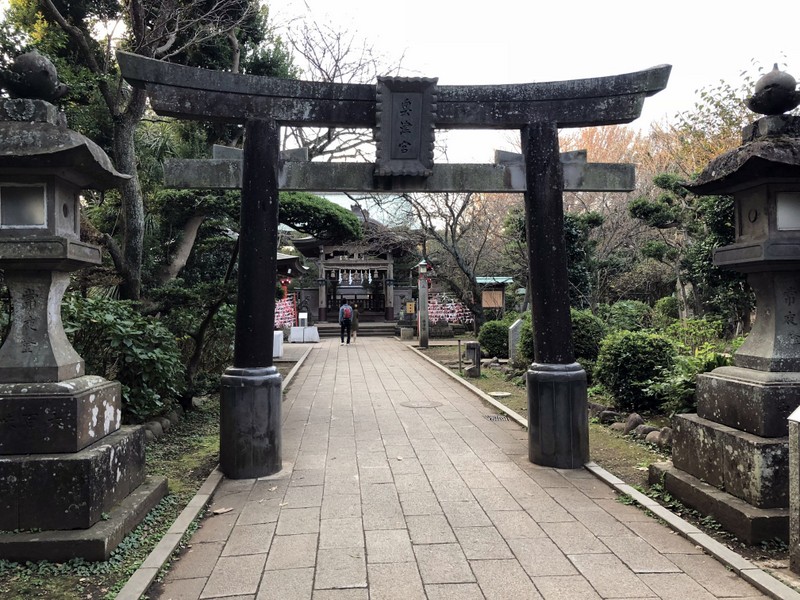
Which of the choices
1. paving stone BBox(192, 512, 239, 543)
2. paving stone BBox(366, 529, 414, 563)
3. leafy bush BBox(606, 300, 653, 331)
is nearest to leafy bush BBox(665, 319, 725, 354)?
leafy bush BBox(606, 300, 653, 331)

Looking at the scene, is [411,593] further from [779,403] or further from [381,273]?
[381,273]

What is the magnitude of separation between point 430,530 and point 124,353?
4.59 m

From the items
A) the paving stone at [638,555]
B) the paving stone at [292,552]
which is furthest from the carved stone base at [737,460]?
the paving stone at [292,552]

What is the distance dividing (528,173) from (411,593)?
4480 mm

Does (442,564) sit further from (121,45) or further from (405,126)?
(121,45)

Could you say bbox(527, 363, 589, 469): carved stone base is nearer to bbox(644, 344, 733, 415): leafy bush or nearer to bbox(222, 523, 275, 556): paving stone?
bbox(644, 344, 733, 415): leafy bush

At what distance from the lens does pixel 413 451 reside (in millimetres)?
6648

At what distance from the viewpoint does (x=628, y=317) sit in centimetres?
1519

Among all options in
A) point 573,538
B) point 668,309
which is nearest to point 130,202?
point 573,538

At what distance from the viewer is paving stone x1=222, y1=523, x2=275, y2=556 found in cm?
387

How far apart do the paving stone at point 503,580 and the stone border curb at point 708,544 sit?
1318 millimetres

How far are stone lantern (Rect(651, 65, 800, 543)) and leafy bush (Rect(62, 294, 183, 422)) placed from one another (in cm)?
594

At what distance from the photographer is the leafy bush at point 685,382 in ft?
22.9

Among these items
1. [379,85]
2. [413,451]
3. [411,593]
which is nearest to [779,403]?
[411,593]
